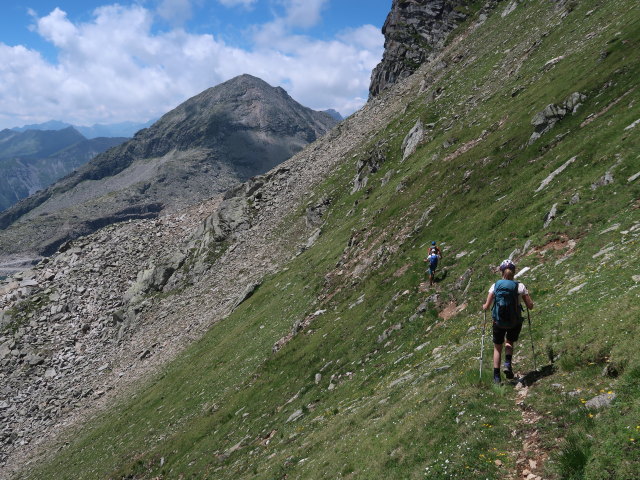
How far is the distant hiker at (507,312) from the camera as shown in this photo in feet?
43.3

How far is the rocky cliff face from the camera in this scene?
123438mm

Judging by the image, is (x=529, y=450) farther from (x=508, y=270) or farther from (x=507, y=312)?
(x=508, y=270)

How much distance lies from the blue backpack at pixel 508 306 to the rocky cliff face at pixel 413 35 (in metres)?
117

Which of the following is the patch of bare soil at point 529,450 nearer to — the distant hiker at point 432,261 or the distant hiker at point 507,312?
the distant hiker at point 507,312

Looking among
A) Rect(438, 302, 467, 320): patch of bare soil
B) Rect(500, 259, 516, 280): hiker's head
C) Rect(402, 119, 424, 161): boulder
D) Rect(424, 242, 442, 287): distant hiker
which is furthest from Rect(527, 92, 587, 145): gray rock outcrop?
Rect(402, 119, 424, 161): boulder

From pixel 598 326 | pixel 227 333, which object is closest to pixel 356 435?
pixel 598 326

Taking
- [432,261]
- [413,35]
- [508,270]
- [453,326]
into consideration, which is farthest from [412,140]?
[413,35]

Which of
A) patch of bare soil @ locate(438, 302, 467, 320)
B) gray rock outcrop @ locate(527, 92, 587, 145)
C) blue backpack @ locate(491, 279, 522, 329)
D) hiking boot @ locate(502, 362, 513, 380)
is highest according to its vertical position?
gray rock outcrop @ locate(527, 92, 587, 145)

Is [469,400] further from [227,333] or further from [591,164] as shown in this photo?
[227,333]

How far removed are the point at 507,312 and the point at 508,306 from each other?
191 mm

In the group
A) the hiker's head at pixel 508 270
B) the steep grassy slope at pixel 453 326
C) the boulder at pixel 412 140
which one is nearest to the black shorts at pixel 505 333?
the steep grassy slope at pixel 453 326

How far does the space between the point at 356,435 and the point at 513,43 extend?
7543 cm

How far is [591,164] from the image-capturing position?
26469 millimetres

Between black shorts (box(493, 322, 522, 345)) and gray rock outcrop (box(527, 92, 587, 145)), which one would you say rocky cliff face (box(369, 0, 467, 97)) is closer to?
gray rock outcrop (box(527, 92, 587, 145))
